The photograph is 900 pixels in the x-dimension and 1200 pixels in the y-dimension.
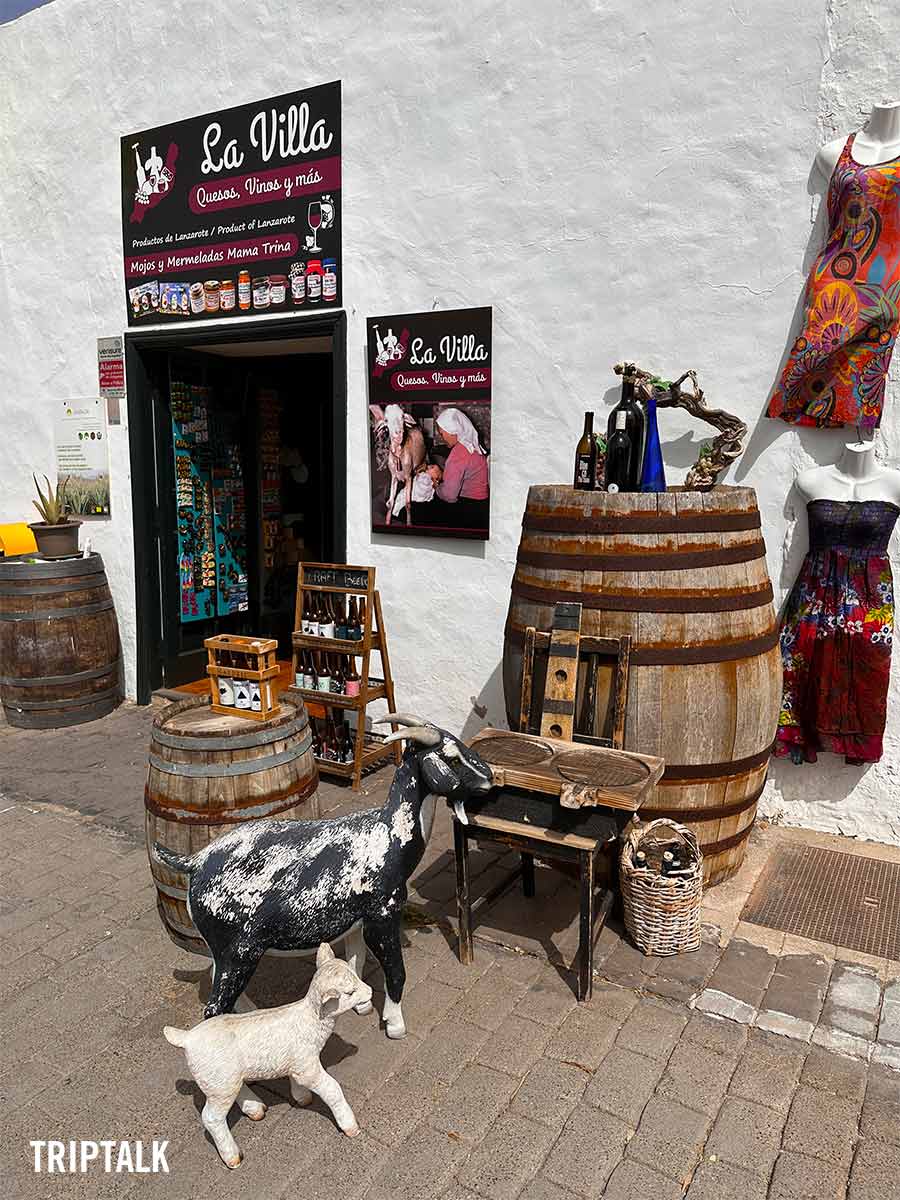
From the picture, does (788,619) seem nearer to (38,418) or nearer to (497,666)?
(497,666)

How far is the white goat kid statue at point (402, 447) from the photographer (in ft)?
16.0

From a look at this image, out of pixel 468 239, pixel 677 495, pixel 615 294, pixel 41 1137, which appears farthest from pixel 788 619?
pixel 41 1137

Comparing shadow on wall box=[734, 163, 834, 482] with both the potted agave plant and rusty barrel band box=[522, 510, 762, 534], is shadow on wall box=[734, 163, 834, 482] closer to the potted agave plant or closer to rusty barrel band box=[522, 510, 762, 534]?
rusty barrel band box=[522, 510, 762, 534]

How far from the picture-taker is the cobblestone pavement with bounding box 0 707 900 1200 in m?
2.10

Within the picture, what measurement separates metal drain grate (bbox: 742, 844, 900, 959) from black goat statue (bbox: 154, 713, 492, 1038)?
154cm

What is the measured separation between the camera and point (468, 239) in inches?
179

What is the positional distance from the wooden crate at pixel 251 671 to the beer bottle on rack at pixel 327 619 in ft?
5.11

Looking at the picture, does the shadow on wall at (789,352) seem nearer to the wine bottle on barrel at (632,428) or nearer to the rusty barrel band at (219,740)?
the wine bottle on barrel at (632,428)

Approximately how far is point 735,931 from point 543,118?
12.6ft

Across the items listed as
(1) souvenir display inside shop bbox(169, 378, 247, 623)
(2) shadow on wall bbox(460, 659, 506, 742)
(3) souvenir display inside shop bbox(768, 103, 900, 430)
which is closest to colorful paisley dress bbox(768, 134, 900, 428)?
(3) souvenir display inside shop bbox(768, 103, 900, 430)

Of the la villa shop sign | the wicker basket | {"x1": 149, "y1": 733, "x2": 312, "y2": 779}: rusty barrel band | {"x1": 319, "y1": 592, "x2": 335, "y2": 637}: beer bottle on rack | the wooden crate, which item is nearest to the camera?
{"x1": 149, "y1": 733, "x2": 312, "y2": 779}: rusty barrel band

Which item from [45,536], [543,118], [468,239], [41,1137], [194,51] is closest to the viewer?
[41,1137]

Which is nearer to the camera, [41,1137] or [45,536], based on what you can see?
[41,1137]

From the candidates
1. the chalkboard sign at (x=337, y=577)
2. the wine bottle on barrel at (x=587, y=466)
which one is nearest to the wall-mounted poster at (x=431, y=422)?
the chalkboard sign at (x=337, y=577)
